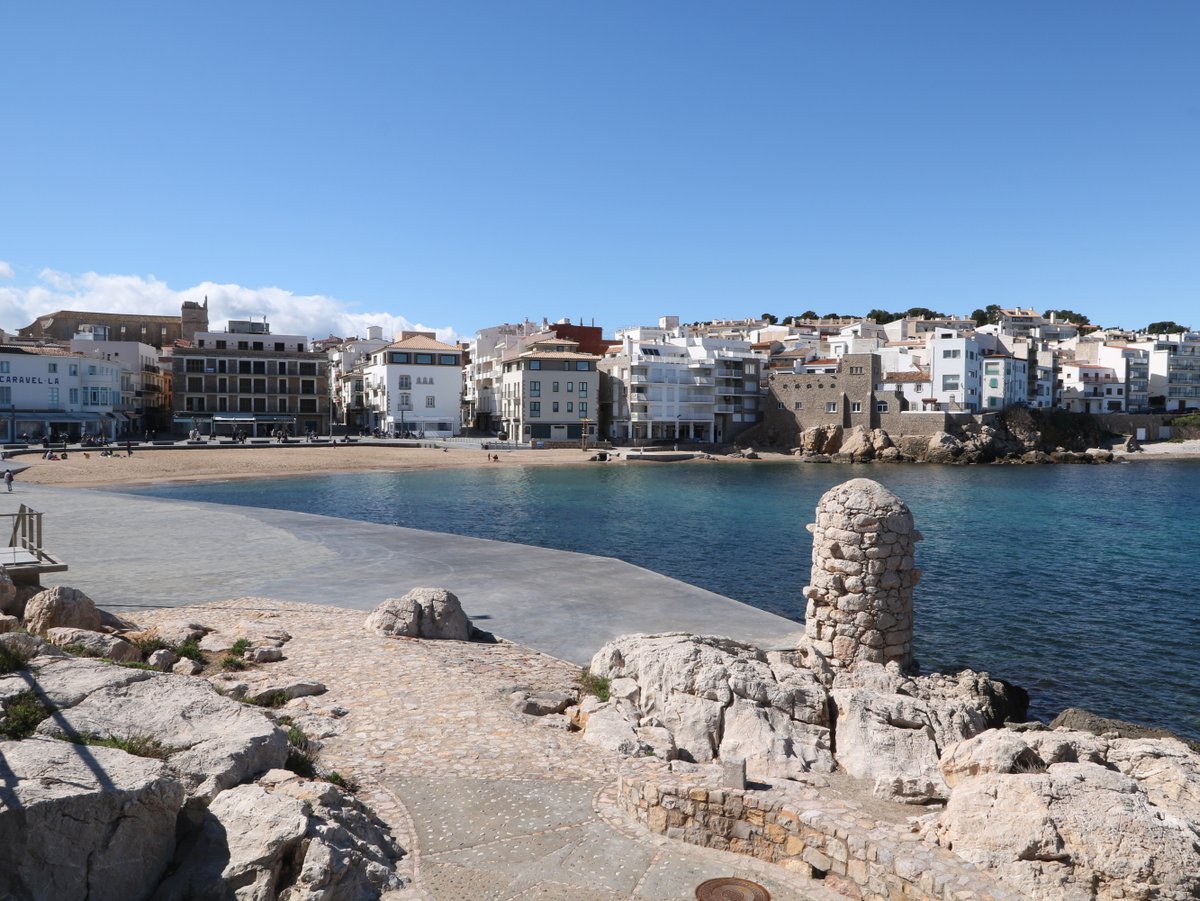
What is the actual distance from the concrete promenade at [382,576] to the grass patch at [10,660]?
845 cm

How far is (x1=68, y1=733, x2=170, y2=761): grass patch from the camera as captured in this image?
7.28 m

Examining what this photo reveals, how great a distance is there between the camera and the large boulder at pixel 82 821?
567 cm

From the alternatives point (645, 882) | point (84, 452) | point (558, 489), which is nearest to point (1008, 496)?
point (558, 489)

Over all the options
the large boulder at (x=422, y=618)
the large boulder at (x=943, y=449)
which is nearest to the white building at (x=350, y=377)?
the large boulder at (x=943, y=449)

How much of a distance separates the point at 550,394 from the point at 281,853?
92092 millimetres

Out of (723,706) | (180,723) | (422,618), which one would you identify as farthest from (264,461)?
(180,723)

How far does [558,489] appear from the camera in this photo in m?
60.2

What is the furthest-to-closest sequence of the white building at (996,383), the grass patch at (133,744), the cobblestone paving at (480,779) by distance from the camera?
the white building at (996,383) < the cobblestone paving at (480,779) < the grass patch at (133,744)

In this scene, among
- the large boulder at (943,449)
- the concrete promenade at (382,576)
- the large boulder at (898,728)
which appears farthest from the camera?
the large boulder at (943,449)

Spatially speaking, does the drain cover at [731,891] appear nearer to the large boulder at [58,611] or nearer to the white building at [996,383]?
the large boulder at [58,611]

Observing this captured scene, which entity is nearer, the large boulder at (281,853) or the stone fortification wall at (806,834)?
the large boulder at (281,853)

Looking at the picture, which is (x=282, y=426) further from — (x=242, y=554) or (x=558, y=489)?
(x=242, y=554)

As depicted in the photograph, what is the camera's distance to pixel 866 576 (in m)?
14.5

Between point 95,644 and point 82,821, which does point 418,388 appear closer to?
point 95,644
